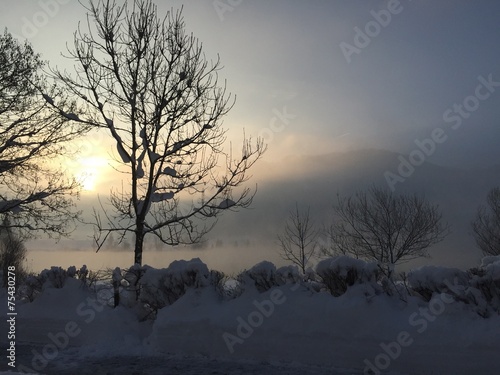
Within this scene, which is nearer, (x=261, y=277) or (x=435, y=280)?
(x=435, y=280)

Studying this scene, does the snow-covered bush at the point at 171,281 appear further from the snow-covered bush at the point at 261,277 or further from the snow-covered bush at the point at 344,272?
the snow-covered bush at the point at 344,272

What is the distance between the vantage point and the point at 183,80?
13.6m

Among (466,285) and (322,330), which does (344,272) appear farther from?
(466,285)

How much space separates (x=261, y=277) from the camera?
31.0 feet

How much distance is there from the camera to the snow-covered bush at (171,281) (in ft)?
33.3

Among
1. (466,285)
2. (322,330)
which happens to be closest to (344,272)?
(322,330)

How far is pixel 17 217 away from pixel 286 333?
14623mm

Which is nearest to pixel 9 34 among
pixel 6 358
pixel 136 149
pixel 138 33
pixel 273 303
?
pixel 138 33

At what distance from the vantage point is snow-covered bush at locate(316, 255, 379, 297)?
8.45m

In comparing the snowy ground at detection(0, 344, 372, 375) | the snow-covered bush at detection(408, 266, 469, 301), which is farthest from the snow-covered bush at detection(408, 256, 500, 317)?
the snowy ground at detection(0, 344, 372, 375)

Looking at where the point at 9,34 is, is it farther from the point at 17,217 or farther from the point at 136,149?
the point at 136,149

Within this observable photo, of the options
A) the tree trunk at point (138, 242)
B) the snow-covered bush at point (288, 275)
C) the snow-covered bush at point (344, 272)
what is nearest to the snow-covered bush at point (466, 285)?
the snow-covered bush at point (344, 272)

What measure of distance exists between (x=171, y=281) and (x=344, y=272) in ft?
13.9

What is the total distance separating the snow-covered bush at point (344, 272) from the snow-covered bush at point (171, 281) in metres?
2.95
